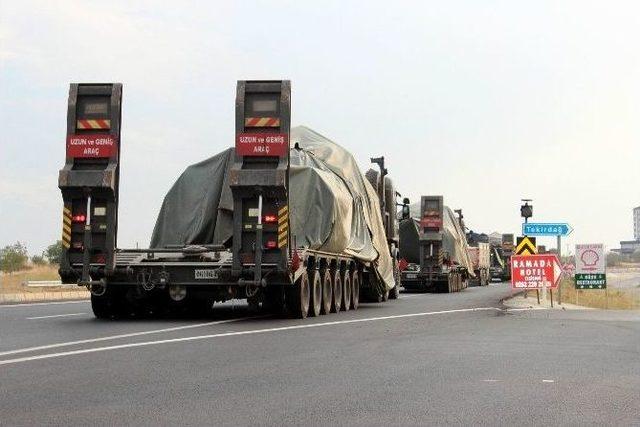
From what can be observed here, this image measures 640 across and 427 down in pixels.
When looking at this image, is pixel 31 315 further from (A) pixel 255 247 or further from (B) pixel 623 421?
(B) pixel 623 421

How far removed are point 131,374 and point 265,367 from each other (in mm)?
1482

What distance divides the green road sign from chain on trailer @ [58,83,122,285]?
17073 mm

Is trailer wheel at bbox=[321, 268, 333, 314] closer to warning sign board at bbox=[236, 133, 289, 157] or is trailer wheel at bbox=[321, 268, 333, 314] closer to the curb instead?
warning sign board at bbox=[236, 133, 289, 157]

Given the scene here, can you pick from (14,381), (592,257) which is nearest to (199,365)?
(14,381)

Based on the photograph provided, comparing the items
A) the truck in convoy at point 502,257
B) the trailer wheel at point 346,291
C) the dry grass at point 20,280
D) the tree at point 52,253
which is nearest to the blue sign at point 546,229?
the trailer wheel at point 346,291

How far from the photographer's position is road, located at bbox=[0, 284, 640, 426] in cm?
753

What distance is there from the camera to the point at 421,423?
23.5 feet

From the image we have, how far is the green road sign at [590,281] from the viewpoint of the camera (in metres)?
30.0

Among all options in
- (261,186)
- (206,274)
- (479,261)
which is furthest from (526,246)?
(479,261)

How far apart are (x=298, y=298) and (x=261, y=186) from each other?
2555mm

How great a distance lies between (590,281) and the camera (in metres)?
30.2

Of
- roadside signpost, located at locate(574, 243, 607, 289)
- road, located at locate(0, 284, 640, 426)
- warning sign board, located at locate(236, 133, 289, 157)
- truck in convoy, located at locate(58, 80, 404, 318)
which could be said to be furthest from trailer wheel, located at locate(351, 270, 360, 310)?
roadside signpost, located at locate(574, 243, 607, 289)

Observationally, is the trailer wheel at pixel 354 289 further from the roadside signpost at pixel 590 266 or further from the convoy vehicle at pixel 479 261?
the convoy vehicle at pixel 479 261

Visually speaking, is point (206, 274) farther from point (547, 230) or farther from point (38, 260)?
point (38, 260)
